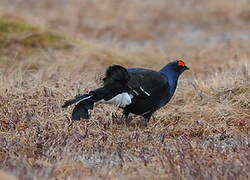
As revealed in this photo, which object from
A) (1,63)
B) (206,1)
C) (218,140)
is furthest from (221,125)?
(206,1)

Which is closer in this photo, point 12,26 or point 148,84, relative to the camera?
point 148,84

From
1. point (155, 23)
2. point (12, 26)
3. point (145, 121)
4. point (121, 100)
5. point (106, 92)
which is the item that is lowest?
point (145, 121)

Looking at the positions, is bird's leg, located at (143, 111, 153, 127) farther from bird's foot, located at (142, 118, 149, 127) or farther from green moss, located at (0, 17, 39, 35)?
green moss, located at (0, 17, 39, 35)

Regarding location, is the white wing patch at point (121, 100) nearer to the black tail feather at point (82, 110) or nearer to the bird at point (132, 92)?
the bird at point (132, 92)

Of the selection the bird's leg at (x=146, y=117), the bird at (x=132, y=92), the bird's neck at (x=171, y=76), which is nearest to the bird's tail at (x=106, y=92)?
the bird at (x=132, y=92)

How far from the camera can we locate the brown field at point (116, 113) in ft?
17.4

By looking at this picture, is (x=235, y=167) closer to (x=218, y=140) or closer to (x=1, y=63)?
(x=218, y=140)

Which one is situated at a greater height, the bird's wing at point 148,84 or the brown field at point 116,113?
the bird's wing at point 148,84

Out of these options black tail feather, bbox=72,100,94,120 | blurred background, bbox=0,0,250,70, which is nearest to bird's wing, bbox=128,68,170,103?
black tail feather, bbox=72,100,94,120

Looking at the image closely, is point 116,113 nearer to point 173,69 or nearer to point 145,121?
point 145,121

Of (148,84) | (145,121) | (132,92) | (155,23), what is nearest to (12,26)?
(145,121)

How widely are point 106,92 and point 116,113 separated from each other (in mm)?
907

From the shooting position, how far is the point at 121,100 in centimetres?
667

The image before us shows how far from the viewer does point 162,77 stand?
23.5 ft
